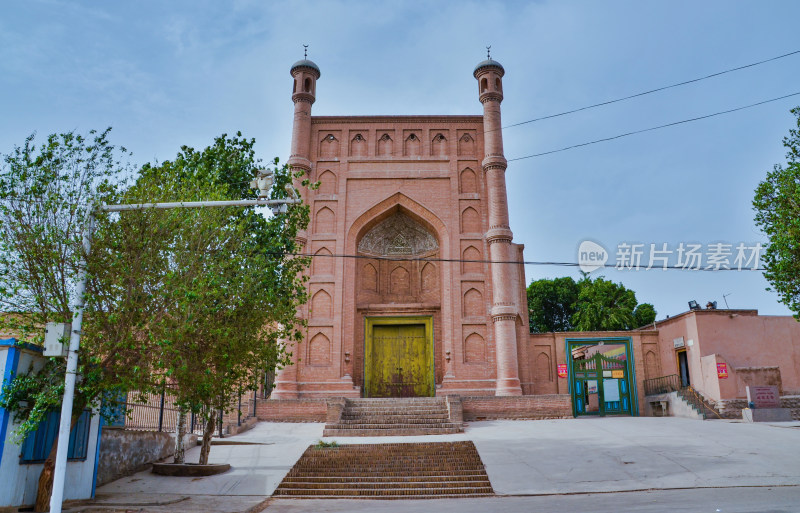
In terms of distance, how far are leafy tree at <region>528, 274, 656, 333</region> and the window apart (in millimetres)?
34419

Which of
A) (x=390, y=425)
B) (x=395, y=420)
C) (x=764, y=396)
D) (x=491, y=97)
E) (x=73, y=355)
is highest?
(x=491, y=97)

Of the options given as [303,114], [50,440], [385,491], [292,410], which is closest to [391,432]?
[292,410]

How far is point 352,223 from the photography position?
79.4 ft

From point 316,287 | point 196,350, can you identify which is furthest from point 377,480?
point 316,287

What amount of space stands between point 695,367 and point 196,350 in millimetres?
19396

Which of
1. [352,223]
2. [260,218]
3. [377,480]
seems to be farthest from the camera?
[352,223]

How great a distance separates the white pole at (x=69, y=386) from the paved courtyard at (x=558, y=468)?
1405mm

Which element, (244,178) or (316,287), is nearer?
(244,178)

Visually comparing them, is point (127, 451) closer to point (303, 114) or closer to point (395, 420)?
point (395, 420)

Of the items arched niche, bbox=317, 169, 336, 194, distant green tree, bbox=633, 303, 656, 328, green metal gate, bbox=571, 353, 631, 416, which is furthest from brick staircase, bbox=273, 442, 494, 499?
distant green tree, bbox=633, 303, 656, 328

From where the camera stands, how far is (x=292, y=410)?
65.7ft

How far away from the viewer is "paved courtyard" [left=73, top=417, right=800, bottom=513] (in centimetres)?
982

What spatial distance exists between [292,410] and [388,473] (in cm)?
868

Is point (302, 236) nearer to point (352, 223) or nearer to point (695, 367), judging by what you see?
point (352, 223)
